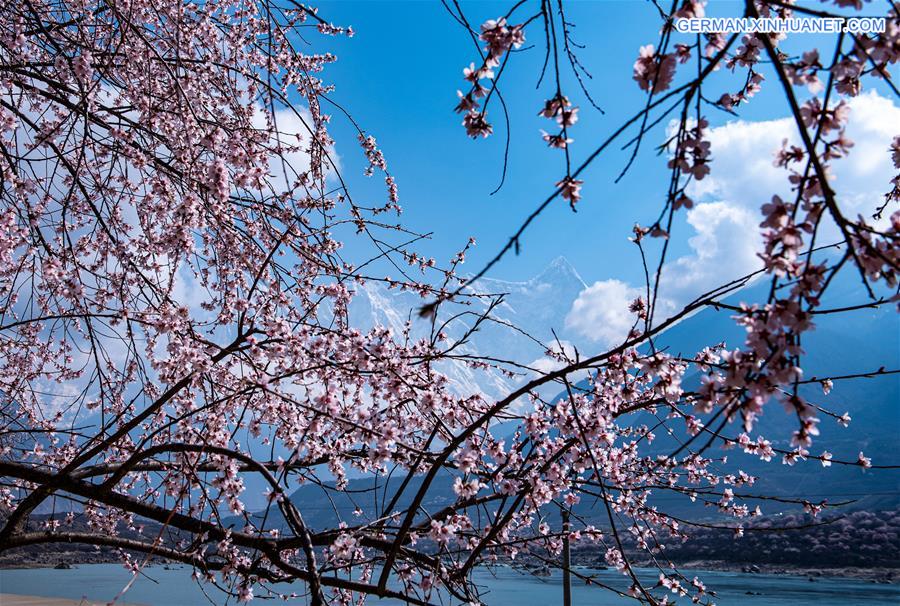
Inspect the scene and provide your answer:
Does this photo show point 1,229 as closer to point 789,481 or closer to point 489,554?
point 489,554

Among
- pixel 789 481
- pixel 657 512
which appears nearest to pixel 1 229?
pixel 657 512

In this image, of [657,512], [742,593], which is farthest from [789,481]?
[657,512]

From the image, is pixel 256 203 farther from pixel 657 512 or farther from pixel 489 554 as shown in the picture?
pixel 657 512

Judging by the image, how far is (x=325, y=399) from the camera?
306 centimetres

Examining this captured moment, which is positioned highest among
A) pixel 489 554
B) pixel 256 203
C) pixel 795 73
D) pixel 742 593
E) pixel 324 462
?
pixel 256 203

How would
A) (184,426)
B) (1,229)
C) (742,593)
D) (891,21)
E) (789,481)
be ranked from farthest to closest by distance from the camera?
(789,481) → (742,593) → (184,426) → (1,229) → (891,21)

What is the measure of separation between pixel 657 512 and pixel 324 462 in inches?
95.1

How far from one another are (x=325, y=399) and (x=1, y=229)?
2.27m

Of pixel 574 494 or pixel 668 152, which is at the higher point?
pixel 668 152

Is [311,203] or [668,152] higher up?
[311,203]

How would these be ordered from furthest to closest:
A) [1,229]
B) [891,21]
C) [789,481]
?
1. [789,481]
2. [1,229]
3. [891,21]

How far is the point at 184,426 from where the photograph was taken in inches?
145

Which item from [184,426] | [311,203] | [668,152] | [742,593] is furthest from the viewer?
[742,593]

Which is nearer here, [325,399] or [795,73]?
[795,73]
